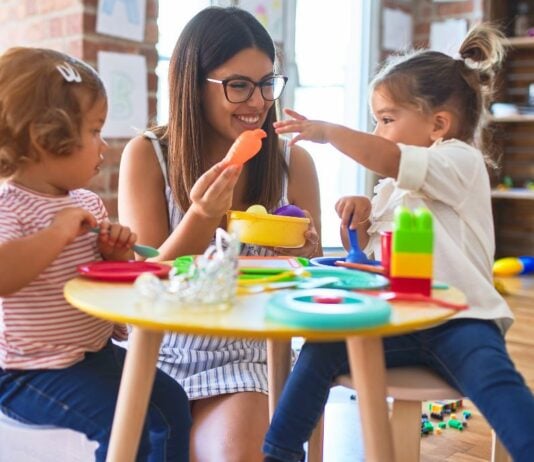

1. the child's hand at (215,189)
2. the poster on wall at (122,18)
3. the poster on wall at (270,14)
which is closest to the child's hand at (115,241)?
the child's hand at (215,189)

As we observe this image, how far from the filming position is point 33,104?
3.20ft

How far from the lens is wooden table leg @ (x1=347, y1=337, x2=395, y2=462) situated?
80cm

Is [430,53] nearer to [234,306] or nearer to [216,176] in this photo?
[216,176]

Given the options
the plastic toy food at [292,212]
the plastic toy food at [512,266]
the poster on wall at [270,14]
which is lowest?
the plastic toy food at [512,266]

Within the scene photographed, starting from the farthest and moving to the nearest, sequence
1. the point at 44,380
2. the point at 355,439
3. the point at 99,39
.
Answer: the point at 99,39 < the point at 355,439 < the point at 44,380

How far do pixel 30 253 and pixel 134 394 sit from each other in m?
0.22

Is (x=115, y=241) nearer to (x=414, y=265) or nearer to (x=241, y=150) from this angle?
(x=241, y=150)

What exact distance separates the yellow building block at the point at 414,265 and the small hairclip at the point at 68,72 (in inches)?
20.0

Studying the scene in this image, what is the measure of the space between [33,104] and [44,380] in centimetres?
37

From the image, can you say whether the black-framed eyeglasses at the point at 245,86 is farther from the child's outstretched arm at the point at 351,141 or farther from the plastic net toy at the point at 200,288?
the plastic net toy at the point at 200,288

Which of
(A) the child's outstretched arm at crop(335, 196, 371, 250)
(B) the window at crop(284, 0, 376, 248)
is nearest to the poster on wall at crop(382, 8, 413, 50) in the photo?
(B) the window at crop(284, 0, 376, 248)

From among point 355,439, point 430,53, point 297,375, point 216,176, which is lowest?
point 355,439

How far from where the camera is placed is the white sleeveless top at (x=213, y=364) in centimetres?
125

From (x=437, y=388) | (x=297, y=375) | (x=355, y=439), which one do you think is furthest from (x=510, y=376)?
(x=355, y=439)
